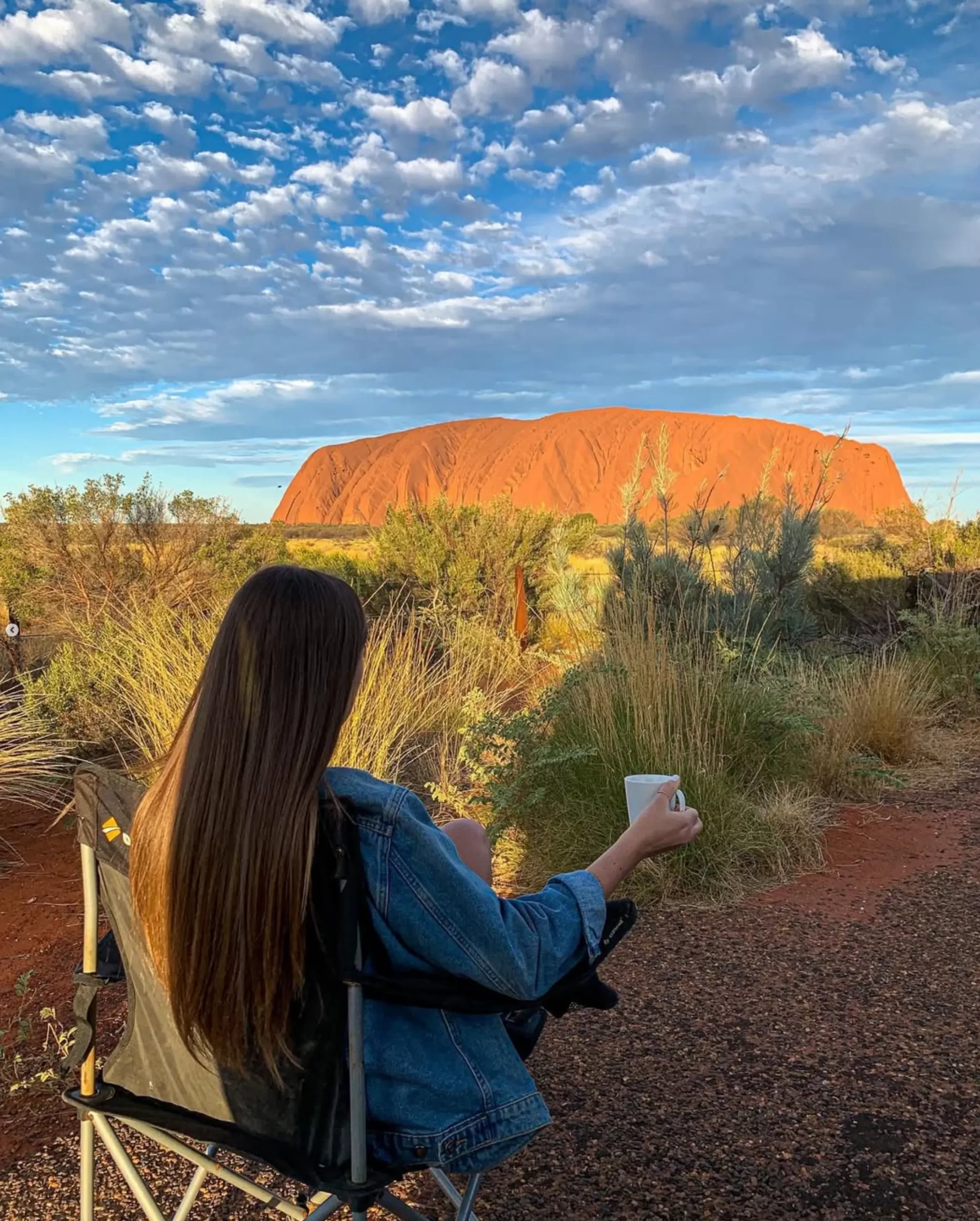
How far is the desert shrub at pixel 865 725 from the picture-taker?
5324 mm

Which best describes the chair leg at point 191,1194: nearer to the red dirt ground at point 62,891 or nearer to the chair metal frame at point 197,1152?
the chair metal frame at point 197,1152

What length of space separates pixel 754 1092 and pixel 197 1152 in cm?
148

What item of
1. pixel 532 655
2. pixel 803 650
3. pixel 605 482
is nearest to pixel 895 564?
pixel 803 650

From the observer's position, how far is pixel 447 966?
1.16 metres

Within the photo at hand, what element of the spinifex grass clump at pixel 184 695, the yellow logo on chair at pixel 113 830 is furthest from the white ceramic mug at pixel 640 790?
the spinifex grass clump at pixel 184 695

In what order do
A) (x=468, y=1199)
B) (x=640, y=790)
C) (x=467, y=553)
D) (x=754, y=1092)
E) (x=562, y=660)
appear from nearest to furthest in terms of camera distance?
(x=468, y=1199) → (x=640, y=790) → (x=754, y=1092) → (x=562, y=660) → (x=467, y=553)

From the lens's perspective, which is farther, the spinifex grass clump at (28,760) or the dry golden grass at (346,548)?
the dry golden grass at (346,548)

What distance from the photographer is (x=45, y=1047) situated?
263 centimetres

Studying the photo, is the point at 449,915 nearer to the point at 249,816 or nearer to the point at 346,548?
the point at 249,816

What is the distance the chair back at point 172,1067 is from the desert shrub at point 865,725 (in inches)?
175

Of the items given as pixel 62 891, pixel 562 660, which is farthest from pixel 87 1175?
pixel 562 660

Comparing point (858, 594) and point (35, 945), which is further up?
point (858, 594)

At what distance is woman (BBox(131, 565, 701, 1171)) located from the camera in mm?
1112

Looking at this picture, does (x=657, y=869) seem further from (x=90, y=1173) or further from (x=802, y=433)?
(x=802, y=433)
